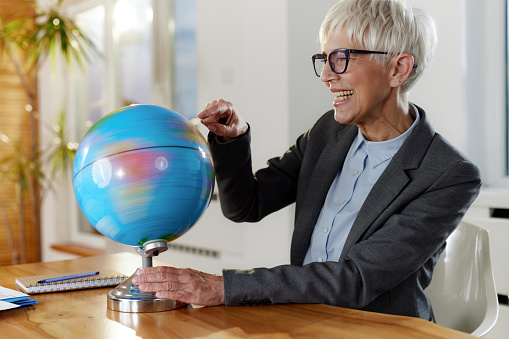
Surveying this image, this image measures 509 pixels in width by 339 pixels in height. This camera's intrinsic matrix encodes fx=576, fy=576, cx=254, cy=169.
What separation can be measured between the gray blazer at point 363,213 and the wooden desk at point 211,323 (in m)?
0.06

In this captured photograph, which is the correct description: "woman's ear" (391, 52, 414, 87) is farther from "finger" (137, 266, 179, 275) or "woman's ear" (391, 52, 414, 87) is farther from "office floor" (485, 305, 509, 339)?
"office floor" (485, 305, 509, 339)

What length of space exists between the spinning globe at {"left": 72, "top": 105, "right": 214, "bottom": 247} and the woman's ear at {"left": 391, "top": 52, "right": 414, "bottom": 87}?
0.61m

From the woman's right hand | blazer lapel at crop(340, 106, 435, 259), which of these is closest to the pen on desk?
the woman's right hand

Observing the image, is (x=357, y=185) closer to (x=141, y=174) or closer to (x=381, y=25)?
(x=381, y=25)

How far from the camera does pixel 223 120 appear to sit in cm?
143

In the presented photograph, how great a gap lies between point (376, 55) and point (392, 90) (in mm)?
130

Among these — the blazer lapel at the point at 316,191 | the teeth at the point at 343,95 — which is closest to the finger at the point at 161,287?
the blazer lapel at the point at 316,191

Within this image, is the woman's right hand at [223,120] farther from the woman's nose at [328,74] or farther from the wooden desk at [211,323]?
the wooden desk at [211,323]

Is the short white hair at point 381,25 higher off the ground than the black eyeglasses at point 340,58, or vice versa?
the short white hair at point 381,25

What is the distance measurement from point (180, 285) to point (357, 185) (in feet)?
2.05

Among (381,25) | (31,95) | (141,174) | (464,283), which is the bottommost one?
(464,283)

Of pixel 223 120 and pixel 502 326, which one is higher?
pixel 223 120

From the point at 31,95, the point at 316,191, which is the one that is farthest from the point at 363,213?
the point at 31,95

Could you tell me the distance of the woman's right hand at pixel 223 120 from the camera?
1.37 m
